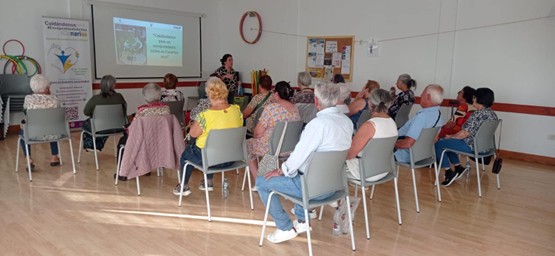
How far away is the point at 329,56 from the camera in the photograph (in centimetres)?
825

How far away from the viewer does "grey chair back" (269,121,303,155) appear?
3.80 meters

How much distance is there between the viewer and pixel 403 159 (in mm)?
4027

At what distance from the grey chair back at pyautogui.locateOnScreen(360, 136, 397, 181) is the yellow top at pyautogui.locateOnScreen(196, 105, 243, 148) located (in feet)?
3.95

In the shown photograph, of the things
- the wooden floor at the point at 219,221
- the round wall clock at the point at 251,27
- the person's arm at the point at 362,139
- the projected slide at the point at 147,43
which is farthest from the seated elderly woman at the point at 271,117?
the round wall clock at the point at 251,27

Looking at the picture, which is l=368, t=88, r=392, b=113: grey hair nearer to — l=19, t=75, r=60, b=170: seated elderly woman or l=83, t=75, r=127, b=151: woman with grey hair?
l=83, t=75, r=127, b=151: woman with grey hair

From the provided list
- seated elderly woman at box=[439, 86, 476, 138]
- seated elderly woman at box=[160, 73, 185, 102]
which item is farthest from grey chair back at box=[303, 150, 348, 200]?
seated elderly woman at box=[160, 73, 185, 102]

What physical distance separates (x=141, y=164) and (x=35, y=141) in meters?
1.43

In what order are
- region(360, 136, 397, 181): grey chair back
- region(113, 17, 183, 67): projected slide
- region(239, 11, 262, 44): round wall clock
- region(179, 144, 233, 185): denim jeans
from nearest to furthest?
region(360, 136, 397, 181): grey chair back → region(179, 144, 233, 185): denim jeans → region(113, 17, 183, 67): projected slide → region(239, 11, 262, 44): round wall clock

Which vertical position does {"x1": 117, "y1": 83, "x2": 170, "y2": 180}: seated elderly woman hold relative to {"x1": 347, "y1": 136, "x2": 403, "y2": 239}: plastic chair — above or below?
above

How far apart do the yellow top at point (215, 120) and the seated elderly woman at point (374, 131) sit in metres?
1.09

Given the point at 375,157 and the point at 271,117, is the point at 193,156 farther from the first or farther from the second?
the point at 375,157

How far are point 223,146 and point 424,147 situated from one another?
6.34ft

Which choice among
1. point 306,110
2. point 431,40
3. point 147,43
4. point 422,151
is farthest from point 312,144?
point 147,43

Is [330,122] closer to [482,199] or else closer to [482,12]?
[482,199]
